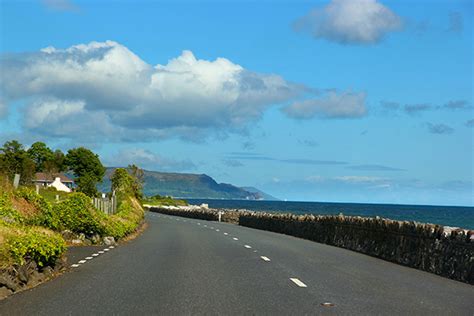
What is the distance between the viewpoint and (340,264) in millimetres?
20734

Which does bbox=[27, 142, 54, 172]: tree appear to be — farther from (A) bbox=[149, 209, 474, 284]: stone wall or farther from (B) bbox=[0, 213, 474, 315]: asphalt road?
(B) bbox=[0, 213, 474, 315]: asphalt road

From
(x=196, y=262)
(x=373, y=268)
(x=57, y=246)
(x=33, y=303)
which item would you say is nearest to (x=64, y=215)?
(x=196, y=262)

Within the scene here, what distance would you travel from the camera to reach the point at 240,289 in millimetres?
13898

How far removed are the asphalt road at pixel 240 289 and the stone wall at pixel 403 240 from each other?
2.21 ft

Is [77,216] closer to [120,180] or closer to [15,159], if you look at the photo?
[120,180]

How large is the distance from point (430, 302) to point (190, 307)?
177 inches

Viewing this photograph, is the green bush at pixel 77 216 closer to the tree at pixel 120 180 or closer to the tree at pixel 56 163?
the tree at pixel 120 180

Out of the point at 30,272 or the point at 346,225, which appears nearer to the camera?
the point at 30,272

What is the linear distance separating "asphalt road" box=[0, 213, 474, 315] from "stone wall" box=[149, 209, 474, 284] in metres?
0.67

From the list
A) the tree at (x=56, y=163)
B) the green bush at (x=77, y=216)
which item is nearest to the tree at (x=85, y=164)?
the tree at (x=56, y=163)

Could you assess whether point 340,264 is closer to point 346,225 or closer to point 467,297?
point 467,297

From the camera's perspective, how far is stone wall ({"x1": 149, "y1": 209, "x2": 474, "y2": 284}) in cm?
1830

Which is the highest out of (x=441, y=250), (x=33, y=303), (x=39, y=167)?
(x=39, y=167)

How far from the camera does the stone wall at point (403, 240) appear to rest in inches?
720
